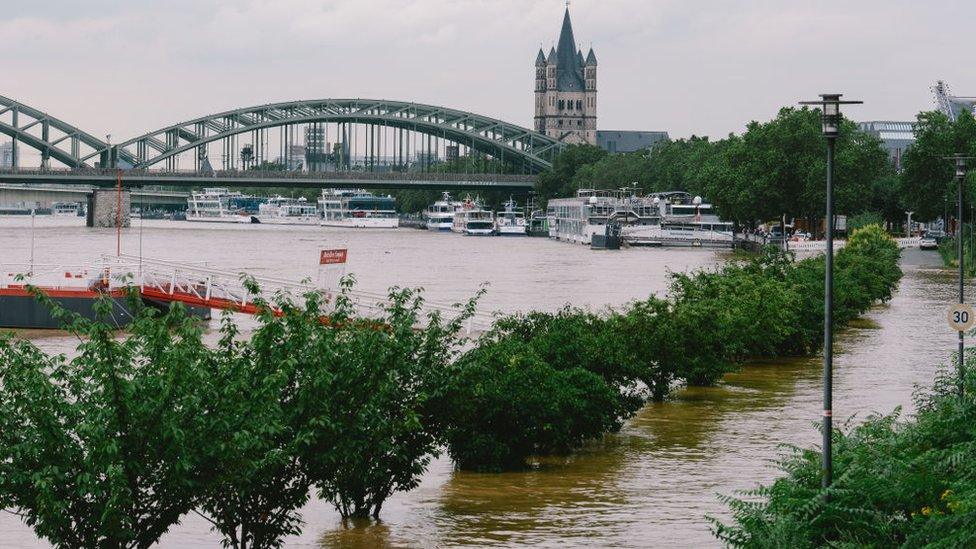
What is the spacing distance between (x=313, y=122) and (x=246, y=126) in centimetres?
677

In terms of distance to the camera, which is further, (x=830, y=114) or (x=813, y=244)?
(x=813, y=244)

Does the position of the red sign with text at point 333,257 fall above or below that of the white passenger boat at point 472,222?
above

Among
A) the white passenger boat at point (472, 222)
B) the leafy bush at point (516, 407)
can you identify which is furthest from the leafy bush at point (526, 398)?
the white passenger boat at point (472, 222)

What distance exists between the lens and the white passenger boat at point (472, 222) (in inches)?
5610

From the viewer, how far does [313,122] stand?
162125 mm

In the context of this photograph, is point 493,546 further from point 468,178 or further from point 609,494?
point 468,178

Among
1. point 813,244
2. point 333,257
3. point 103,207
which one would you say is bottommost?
point 813,244

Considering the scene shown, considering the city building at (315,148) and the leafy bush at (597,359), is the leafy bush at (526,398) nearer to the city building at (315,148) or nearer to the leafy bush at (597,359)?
the leafy bush at (597,359)

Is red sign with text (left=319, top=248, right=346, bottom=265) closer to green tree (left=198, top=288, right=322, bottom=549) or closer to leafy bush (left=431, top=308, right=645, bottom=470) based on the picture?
leafy bush (left=431, top=308, right=645, bottom=470)

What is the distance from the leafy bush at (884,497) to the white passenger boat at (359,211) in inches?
5952

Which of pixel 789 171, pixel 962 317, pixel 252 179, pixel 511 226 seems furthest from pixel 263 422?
pixel 511 226

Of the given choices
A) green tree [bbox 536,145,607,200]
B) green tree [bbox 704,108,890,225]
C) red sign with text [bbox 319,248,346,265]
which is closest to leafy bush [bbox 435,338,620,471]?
red sign with text [bbox 319,248,346,265]

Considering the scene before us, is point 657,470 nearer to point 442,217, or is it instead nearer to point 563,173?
point 442,217

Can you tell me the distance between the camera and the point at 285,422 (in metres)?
14.1
